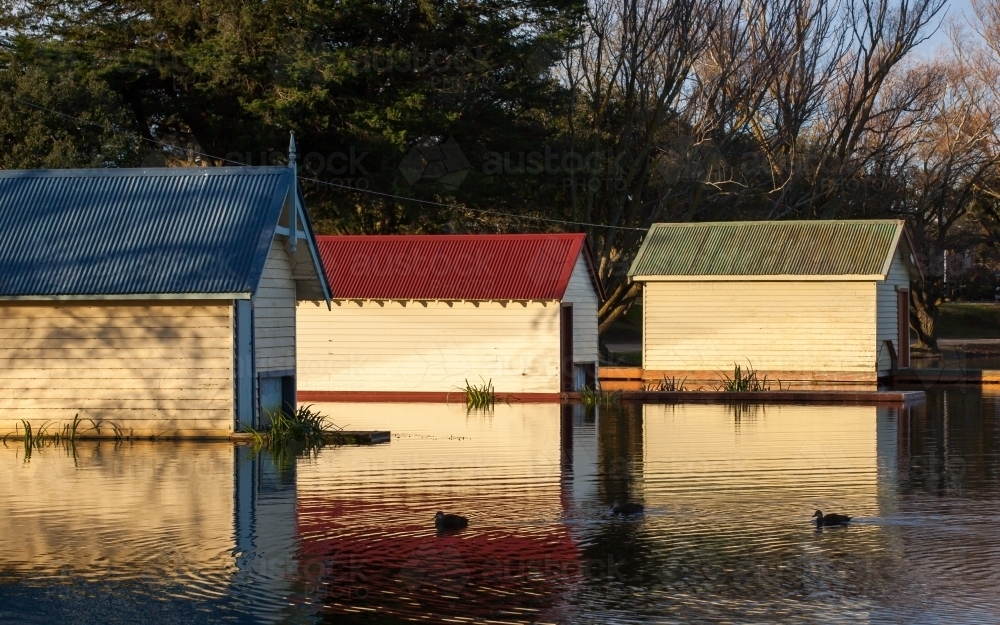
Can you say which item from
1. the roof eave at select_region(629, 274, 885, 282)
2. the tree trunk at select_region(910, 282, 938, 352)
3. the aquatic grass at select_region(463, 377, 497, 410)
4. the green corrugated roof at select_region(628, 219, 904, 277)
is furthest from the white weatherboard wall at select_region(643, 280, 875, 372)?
the tree trunk at select_region(910, 282, 938, 352)

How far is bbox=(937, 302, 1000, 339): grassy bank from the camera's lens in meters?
75.4

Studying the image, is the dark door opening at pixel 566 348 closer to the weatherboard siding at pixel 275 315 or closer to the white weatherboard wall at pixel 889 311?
the white weatherboard wall at pixel 889 311

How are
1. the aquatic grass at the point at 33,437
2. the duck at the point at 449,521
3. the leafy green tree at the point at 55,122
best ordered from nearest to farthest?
the duck at the point at 449,521 < the aquatic grass at the point at 33,437 < the leafy green tree at the point at 55,122

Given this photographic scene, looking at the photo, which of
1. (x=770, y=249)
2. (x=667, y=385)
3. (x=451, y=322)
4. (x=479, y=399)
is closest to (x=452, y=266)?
(x=451, y=322)

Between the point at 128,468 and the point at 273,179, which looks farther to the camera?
the point at 273,179

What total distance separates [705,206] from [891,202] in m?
9.30

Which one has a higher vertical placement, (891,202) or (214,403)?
(891,202)

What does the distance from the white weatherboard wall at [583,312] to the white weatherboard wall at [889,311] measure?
25.1ft

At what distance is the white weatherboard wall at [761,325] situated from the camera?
1503 inches

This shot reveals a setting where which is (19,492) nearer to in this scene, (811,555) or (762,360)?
(811,555)

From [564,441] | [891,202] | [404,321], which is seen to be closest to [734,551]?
[564,441]

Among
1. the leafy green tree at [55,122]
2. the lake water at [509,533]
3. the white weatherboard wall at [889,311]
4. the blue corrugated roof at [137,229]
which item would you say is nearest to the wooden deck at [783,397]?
the white weatherboard wall at [889,311]

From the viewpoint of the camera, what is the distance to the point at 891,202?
59.2m

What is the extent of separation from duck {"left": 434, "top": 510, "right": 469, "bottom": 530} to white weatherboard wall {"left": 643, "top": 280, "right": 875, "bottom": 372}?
84.7 feet
